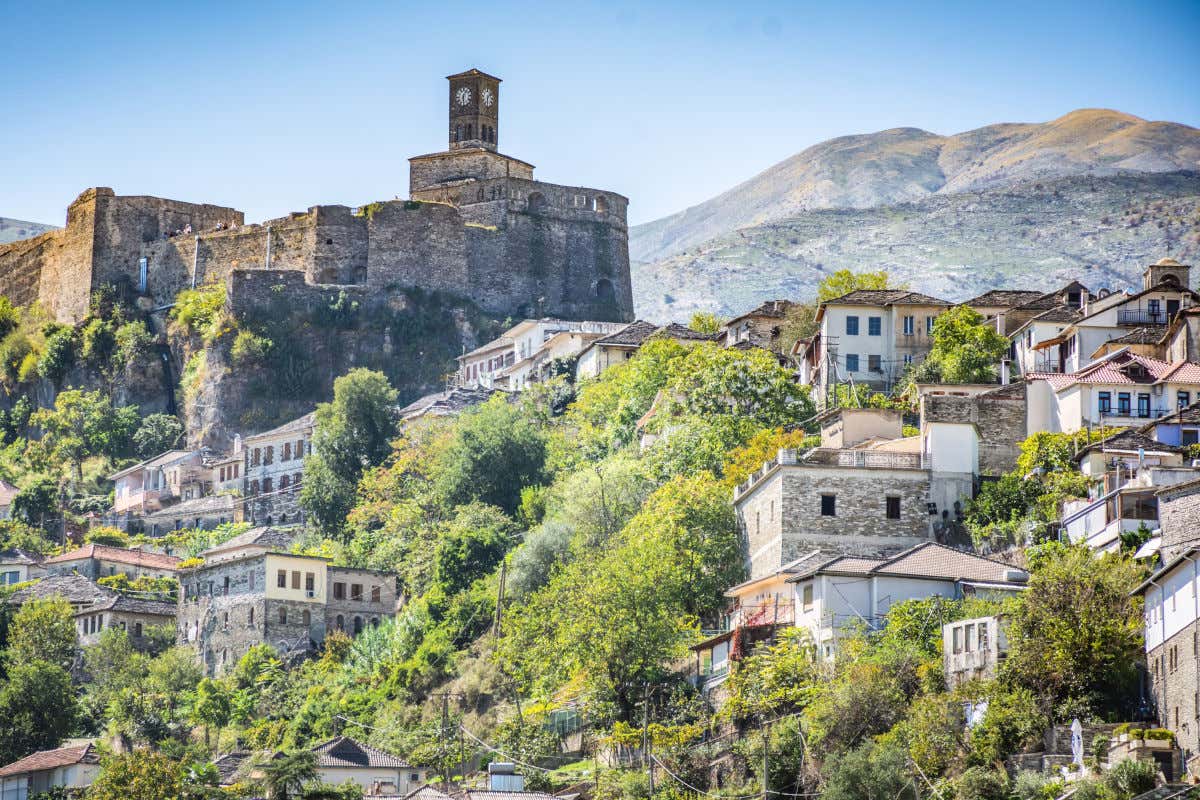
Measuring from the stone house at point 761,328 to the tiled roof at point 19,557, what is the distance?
31.3m

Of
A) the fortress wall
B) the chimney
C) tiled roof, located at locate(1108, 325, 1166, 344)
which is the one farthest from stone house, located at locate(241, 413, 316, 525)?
the chimney

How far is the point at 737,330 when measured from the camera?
8119 centimetres

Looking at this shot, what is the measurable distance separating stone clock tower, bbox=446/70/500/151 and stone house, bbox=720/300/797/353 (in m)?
35.3

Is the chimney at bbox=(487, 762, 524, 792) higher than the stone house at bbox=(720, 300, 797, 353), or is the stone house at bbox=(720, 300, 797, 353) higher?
the stone house at bbox=(720, 300, 797, 353)

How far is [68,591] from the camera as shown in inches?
3263

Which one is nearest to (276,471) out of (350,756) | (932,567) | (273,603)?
(273,603)

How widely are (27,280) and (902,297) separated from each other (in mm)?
67103

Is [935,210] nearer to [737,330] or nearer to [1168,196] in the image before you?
[1168,196]

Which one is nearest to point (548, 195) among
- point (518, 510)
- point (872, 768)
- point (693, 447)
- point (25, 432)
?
point (25, 432)

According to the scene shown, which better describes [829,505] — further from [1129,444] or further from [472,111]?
[472,111]

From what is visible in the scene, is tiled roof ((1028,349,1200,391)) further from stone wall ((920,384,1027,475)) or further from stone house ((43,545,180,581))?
stone house ((43,545,180,581))

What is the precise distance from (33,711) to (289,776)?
21.9 m

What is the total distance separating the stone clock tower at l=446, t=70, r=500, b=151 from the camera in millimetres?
113500

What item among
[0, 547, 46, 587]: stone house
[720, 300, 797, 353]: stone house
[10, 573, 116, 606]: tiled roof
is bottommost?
[10, 573, 116, 606]: tiled roof
